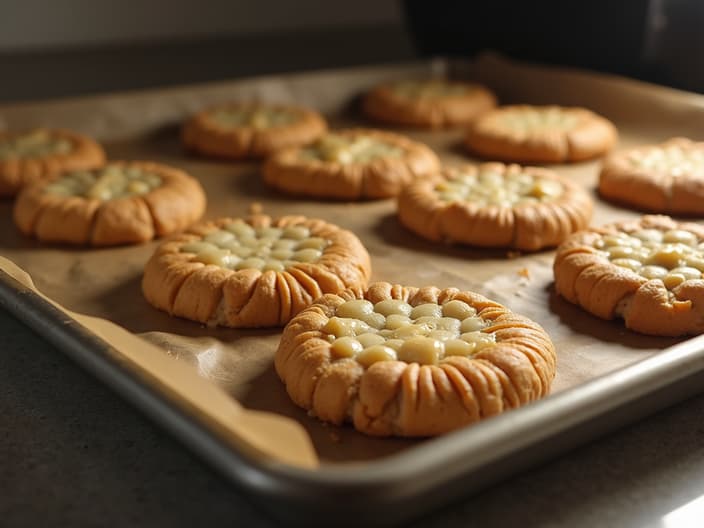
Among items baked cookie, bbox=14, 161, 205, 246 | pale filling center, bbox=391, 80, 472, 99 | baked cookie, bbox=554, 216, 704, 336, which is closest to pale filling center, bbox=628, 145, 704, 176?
baked cookie, bbox=554, 216, 704, 336

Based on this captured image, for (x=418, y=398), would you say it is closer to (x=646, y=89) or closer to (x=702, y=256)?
(x=702, y=256)

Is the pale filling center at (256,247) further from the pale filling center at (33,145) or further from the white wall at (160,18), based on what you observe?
the white wall at (160,18)

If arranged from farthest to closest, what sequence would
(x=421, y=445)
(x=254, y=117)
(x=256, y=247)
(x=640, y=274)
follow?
(x=254, y=117)
(x=256, y=247)
(x=640, y=274)
(x=421, y=445)

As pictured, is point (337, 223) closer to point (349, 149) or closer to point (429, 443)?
point (349, 149)

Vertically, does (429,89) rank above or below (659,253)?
below

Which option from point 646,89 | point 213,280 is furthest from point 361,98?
point 213,280

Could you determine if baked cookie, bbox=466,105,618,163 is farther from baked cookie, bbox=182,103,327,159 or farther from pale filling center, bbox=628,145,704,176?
baked cookie, bbox=182,103,327,159

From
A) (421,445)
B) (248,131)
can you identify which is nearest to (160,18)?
(248,131)

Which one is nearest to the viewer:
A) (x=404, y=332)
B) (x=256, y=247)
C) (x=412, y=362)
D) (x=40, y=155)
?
(x=412, y=362)
